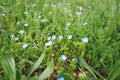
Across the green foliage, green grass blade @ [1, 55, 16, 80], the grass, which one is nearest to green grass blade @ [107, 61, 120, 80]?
the grass

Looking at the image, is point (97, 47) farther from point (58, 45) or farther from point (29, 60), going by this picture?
point (29, 60)

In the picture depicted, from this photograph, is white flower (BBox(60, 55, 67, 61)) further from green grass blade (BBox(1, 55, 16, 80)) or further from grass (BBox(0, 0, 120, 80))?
green grass blade (BBox(1, 55, 16, 80))

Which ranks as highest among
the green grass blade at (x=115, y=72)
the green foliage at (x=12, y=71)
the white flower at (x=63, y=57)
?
the green foliage at (x=12, y=71)

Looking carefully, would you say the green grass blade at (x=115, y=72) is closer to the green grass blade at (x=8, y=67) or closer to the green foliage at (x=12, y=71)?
the green foliage at (x=12, y=71)

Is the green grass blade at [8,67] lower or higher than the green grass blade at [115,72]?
higher

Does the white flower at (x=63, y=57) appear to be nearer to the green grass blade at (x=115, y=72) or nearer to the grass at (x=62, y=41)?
the grass at (x=62, y=41)

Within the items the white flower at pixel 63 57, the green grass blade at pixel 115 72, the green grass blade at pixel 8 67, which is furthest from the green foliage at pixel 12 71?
the green grass blade at pixel 115 72

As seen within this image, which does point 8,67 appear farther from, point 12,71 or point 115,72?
point 115,72

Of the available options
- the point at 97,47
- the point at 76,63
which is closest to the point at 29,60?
the point at 76,63

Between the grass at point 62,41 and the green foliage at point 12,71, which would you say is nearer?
the green foliage at point 12,71
